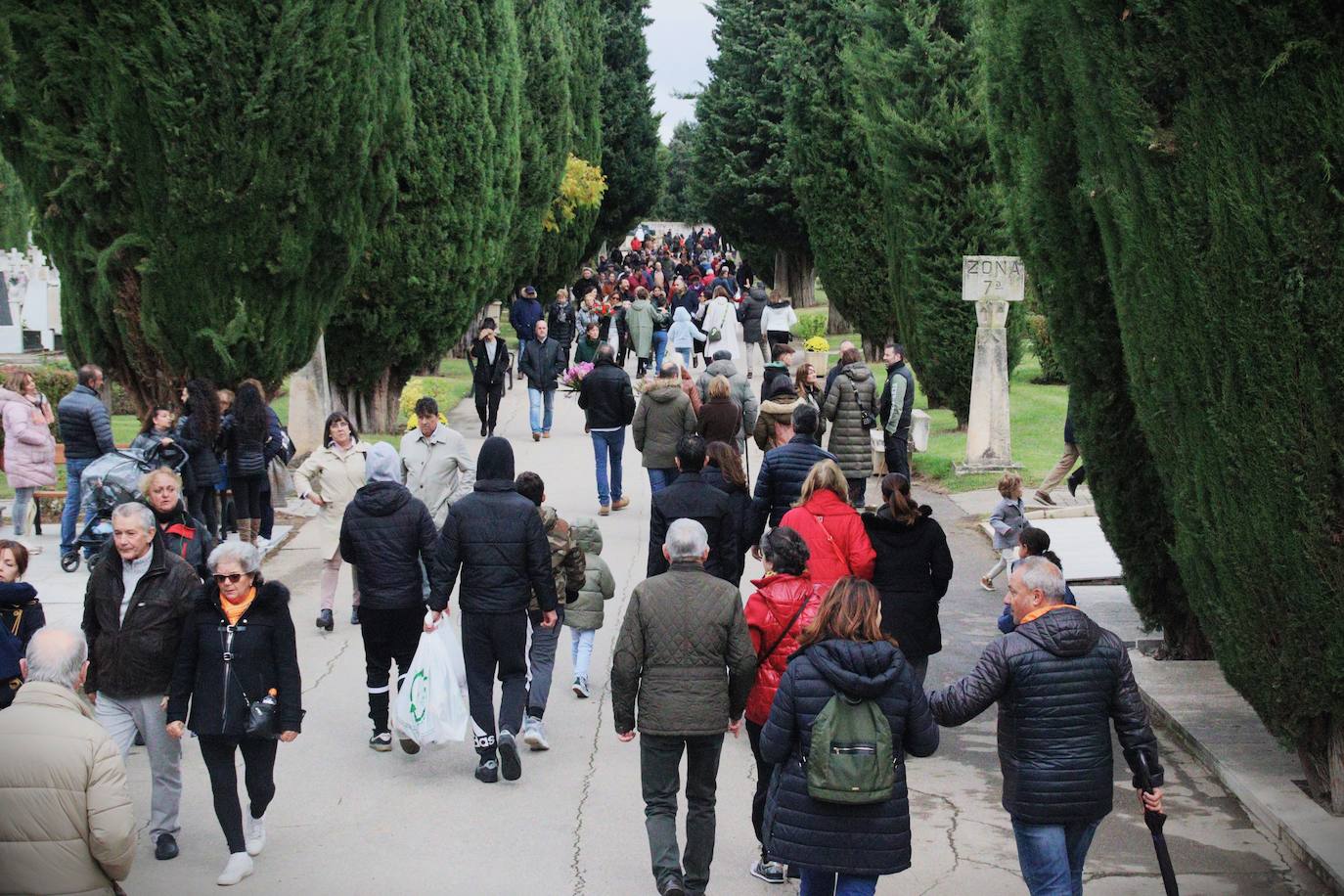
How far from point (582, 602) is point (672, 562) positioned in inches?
119

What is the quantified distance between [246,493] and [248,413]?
2.53 feet

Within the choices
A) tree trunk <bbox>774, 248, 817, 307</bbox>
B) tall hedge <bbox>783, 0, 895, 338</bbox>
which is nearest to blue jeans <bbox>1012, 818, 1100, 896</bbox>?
tall hedge <bbox>783, 0, 895, 338</bbox>

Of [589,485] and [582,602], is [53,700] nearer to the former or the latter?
[582,602]

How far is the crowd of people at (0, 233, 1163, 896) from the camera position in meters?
5.73

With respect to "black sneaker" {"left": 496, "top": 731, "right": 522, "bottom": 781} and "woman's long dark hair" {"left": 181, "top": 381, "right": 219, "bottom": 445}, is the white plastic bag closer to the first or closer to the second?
"black sneaker" {"left": 496, "top": 731, "right": 522, "bottom": 781}

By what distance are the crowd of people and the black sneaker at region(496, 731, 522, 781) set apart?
0.04 ft

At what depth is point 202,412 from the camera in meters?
13.3

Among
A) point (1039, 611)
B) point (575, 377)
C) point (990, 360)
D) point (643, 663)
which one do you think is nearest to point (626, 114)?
point (575, 377)

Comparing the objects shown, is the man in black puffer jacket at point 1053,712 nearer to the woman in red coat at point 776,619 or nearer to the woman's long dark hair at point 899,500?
the woman in red coat at point 776,619

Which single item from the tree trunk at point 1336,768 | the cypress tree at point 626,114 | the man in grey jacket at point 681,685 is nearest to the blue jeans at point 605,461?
the man in grey jacket at point 681,685

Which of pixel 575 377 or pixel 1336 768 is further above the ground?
pixel 575 377

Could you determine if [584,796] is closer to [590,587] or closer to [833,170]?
[590,587]

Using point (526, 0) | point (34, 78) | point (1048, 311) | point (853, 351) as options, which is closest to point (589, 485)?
point (853, 351)

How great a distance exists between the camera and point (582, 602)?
9945mm
